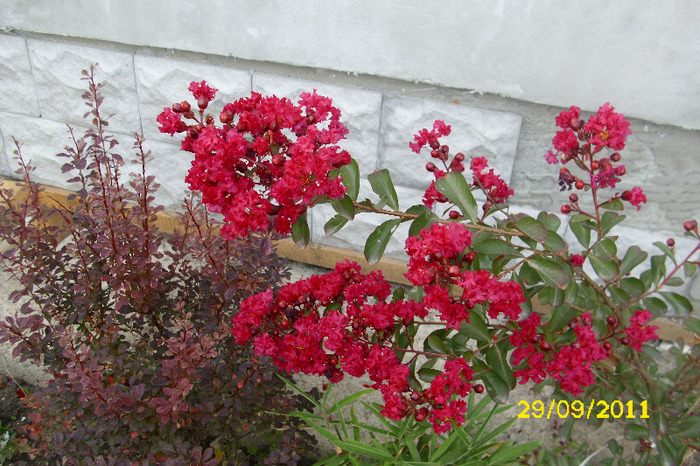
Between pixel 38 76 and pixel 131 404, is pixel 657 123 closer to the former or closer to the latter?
pixel 131 404

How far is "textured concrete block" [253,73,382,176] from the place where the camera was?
81.0 inches

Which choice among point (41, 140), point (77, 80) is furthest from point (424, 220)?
point (41, 140)

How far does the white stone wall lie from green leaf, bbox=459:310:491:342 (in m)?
0.97

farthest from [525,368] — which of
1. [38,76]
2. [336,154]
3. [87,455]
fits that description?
[38,76]

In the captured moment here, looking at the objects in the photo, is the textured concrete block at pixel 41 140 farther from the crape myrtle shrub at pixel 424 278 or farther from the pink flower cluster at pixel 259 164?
the pink flower cluster at pixel 259 164

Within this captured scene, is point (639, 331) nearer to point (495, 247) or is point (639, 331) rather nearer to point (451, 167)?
point (495, 247)

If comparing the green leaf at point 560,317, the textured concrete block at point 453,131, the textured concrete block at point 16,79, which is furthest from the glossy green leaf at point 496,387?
the textured concrete block at point 16,79

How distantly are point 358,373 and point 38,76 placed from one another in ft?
6.78

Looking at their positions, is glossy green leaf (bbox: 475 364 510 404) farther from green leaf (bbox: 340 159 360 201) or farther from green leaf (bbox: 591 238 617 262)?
green leaf (bbox: 340 159 360 201)

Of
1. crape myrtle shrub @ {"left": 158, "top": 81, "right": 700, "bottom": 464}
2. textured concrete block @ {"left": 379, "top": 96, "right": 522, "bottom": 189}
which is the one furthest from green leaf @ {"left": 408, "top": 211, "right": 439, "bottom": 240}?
textured concrete block @ {"left": 379, "top": 96, "right": 522, "bottom": 189}

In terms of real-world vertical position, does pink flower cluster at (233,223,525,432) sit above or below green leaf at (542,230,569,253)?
below

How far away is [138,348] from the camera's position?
1507mm

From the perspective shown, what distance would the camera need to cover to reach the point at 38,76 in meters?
2.41

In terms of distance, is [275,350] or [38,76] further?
[38,76]
